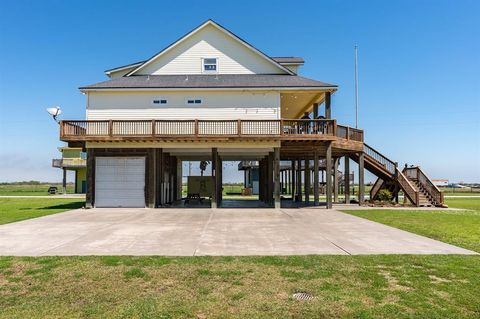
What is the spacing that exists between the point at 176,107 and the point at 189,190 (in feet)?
23.4

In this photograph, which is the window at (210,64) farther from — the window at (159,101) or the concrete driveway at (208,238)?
the concrete driveway at (208,238)

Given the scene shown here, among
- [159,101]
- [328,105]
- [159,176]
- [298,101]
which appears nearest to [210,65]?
[159,101]

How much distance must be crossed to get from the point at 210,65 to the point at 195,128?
19.3 ft

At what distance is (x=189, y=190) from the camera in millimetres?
25938

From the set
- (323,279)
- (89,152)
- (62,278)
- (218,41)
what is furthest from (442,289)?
(218,41)

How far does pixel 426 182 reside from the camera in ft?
79.8

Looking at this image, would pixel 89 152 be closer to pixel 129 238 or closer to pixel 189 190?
pixel 189 190

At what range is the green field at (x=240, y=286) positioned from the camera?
15.2ft

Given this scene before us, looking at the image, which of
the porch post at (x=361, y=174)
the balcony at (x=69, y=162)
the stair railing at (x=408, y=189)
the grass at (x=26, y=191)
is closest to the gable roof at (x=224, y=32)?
the porch post at (x=361, y=174)

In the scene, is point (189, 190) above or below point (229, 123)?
below

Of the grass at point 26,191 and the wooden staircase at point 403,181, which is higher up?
the wooden staircase at point 403,181

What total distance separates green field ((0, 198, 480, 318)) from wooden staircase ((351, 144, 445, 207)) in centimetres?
1708

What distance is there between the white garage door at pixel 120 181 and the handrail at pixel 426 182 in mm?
17932

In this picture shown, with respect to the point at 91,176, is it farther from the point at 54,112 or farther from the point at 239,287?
the point at 239,287
